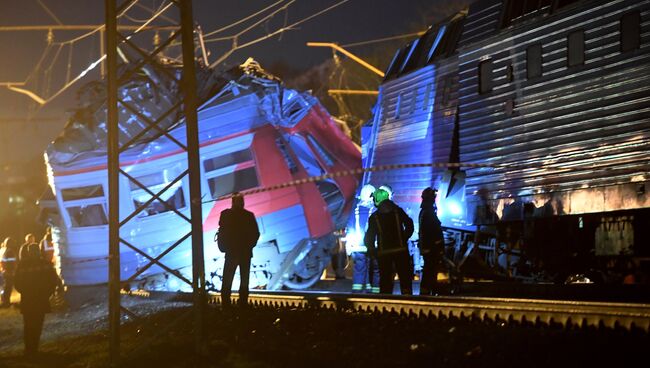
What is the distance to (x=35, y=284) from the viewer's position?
11.4 metres

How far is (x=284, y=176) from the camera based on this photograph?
1702 centimetres

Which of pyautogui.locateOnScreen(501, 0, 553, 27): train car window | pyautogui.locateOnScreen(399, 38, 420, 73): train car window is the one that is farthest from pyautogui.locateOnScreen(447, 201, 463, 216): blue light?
pyautogui.locateOnScreen(399, 38, 420, 73): train car window

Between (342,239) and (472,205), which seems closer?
(472,205)

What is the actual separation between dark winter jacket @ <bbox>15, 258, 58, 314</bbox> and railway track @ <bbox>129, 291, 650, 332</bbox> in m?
3.58

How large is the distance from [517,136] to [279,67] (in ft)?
127

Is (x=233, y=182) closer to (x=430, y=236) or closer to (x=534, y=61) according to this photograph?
(x=534, y=61)

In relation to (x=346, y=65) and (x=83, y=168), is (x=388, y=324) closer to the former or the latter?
(x=83, y=168)

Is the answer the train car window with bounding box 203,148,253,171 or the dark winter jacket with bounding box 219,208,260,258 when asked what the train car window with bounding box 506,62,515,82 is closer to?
the train car window with bounding box 203,148,253,171

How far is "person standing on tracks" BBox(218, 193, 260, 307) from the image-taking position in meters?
10.3

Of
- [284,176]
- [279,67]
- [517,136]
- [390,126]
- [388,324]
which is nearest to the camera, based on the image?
[388,324]

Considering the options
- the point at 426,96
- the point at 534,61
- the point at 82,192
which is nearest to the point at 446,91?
the point at 426,96

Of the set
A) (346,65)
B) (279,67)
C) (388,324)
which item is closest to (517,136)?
(388,324)

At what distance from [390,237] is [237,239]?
2036 millimetres

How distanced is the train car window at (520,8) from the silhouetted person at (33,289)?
9.17 m
